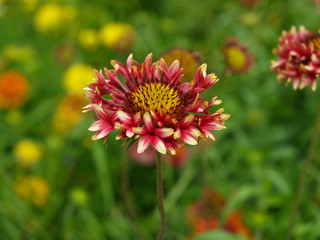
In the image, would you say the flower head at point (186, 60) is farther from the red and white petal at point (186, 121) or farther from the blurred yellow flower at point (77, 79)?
the blurred yellow flower at point (77, 79)

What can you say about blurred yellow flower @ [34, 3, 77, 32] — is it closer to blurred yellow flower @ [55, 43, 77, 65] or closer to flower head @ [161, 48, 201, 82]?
blurred yellow flower @ [55, 43, 77, 65]

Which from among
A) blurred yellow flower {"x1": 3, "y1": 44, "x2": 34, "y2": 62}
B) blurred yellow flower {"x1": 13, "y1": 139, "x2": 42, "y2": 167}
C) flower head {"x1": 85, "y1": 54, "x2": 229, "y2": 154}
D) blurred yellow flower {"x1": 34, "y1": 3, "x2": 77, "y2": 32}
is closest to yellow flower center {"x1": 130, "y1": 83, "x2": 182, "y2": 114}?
flower head {"x1": 85, "y1": 54, "x2": 229, "y2": 154}

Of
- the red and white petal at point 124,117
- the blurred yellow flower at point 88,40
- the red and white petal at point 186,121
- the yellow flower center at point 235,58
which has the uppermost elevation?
the blurred yellow flower at point 88,40

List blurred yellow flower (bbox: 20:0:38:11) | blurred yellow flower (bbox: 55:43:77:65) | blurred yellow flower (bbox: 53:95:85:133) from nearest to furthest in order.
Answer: blurred yellow flower (bbox: 53:95:85:133) → blurred yellow flower (bbox: 55:43:77:65) → blurred yellow flower (bbox: 20:0:38:11)

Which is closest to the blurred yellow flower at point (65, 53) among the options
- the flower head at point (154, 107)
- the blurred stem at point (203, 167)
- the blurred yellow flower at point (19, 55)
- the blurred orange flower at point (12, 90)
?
the blurred yellow flower at point (19, 55)

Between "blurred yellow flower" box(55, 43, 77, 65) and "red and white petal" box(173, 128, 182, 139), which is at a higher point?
"blurred yellow flower" box(55, 43, 77, 65)

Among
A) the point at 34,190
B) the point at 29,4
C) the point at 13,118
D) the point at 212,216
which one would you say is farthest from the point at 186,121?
the point at 29,4

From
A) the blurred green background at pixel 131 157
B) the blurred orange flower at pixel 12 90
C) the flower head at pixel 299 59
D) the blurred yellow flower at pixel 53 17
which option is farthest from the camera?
the blurred yellow flower at pixel 53 17
